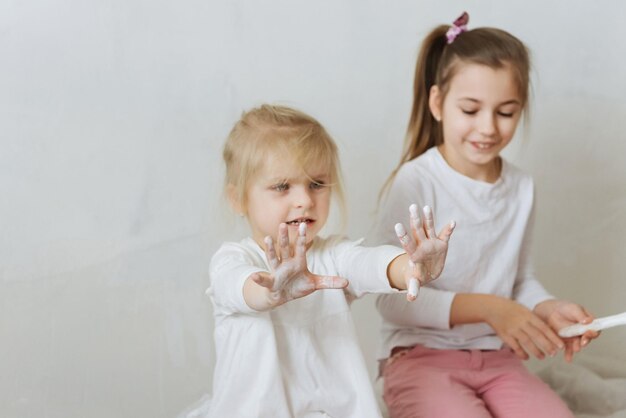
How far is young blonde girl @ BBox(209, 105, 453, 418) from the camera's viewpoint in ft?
4.43

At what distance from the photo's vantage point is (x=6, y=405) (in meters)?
1.78

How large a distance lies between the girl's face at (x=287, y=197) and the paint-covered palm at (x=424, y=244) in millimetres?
183

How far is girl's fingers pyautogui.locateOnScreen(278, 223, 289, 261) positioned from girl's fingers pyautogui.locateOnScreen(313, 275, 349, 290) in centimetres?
5

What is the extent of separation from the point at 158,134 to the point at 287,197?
1.95 feet

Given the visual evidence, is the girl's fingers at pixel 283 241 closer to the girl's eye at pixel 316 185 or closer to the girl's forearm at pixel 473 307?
the girl's eye at pixel 316 185

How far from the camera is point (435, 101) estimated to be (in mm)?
1696

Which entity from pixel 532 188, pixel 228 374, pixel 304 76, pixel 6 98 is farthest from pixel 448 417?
pixel 6 98

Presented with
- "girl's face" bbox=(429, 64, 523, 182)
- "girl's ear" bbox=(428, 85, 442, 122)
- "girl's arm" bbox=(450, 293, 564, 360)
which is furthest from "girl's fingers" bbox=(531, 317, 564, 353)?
"girl's ear" bbox=(428, 85, 442, 122)

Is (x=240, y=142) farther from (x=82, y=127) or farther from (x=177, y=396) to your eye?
(x=177, y=396)

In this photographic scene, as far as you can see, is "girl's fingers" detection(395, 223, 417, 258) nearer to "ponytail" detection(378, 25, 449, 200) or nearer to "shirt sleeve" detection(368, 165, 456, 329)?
"shirt sleeve" detection(368, 165, 456, 329)

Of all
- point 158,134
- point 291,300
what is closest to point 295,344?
point 291,300

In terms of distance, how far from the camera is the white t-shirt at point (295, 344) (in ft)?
4.42

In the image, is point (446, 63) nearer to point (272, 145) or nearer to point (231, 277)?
point (272, 145)

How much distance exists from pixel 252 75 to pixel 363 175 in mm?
328
